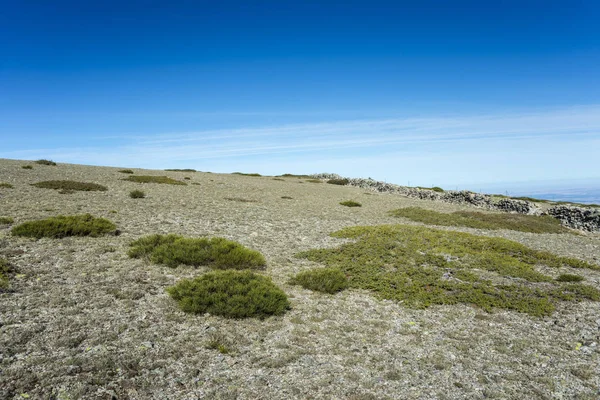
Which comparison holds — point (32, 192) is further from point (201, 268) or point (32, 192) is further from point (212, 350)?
point (212, 350)

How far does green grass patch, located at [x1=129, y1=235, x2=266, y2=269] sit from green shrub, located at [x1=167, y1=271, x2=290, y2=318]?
259 centimetres

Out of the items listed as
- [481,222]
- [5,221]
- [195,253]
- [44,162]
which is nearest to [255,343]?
[195,253]

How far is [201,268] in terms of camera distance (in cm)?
1376

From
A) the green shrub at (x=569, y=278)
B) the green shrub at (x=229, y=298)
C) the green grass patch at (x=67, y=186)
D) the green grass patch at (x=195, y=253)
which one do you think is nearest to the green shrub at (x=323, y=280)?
the green shrub at (x=229, y=298)

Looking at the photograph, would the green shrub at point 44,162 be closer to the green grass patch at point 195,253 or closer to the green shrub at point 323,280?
the green grass patch at point 195,253

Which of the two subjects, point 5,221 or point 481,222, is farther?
point 481,222

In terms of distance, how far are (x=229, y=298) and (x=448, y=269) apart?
404 inches

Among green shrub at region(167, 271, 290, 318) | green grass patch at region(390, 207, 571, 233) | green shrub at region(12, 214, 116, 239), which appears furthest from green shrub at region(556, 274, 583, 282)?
green shrub at region(12, 214, 116, 239)

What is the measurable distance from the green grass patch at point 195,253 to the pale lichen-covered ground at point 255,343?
0.58 meters

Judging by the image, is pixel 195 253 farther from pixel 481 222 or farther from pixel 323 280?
pixel 481 222

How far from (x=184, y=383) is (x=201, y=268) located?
7047mm

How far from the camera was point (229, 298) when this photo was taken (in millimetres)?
10492

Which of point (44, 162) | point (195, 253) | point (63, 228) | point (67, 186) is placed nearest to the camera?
point (195, 253)

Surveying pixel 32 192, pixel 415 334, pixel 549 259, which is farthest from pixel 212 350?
pixel 32 192
